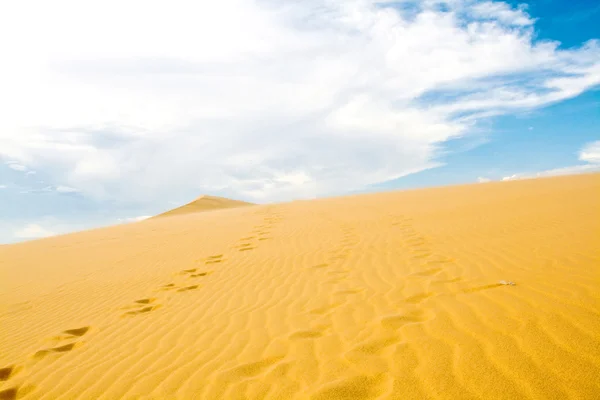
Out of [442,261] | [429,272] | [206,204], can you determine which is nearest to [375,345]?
[429,272]

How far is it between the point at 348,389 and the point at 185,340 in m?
1.98

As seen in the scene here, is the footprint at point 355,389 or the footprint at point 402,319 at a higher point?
the footprint at point 402,319

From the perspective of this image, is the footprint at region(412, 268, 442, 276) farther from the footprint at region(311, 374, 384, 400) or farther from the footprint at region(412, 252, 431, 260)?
the footprint at region(311, 374, 384, 400)

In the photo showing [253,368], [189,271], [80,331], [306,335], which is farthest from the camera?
[189,271]

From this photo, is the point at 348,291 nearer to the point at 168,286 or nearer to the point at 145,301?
the point at 145,301

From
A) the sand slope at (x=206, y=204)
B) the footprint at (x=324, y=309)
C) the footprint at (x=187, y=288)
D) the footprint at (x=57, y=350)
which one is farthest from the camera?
A: the sand slope at (x=206, y=204)

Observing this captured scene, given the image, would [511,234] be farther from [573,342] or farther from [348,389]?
[348,389]

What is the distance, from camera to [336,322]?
3490mm

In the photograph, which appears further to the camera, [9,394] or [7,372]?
[7,372]

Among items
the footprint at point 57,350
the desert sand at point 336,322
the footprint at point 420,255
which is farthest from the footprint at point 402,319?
the footprint at point 57,350

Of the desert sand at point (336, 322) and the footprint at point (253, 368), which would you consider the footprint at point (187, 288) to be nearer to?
the desert sand at point (336, 322)

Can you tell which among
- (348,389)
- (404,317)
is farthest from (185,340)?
(404,317)

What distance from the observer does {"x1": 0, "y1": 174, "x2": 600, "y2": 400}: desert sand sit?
2402 millimetres

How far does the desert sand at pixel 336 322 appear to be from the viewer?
240cm
